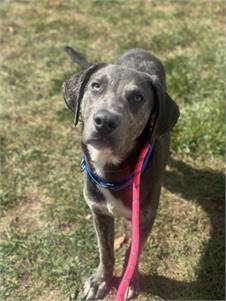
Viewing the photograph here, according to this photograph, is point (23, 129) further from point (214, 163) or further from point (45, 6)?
point (45, 6)

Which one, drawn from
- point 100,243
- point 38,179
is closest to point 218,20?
point 38,179

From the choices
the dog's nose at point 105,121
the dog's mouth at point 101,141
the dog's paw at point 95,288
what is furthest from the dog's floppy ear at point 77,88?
the dog's paw at point 95,288

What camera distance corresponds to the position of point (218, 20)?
358 inches

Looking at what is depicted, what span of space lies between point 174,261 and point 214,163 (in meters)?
1.58

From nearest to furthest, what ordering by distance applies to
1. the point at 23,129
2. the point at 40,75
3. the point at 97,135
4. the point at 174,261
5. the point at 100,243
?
1. the point at 97,135
2. the point at 100,243
3. the point at 174,261
4. the point at 23,129
5. the point at 40,75

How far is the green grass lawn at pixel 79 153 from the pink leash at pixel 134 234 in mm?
1324

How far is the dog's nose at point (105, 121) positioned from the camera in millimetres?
3270

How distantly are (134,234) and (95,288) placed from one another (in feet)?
Answer: 4.63

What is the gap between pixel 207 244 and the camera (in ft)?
16.6

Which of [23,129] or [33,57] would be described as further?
[33,57]

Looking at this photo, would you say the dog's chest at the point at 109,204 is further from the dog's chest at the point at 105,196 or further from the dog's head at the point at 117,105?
the dog's head at the point at 117,105

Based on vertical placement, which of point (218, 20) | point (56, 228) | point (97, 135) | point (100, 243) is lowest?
point (218, 20)

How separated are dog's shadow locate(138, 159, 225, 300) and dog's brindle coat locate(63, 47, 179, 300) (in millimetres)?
646

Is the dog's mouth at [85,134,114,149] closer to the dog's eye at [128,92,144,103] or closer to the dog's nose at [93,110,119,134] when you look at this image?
the dog's nose at [93,110,119,134]
